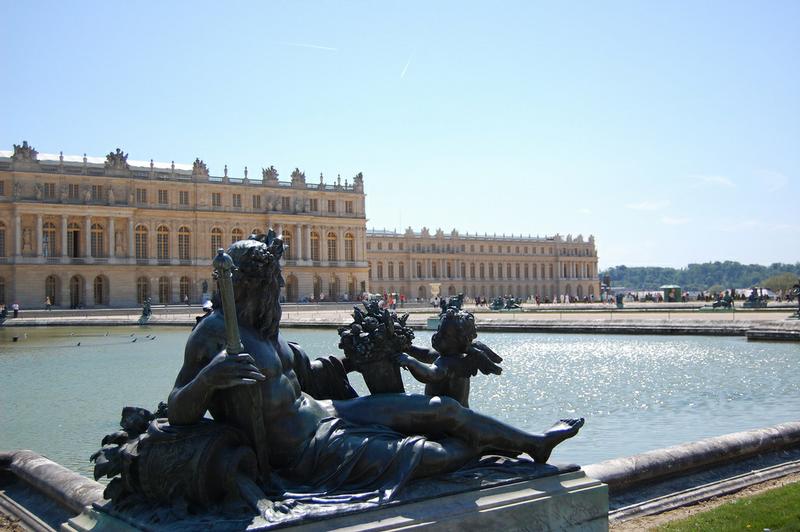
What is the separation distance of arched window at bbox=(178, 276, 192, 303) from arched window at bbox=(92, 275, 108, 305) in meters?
5.92

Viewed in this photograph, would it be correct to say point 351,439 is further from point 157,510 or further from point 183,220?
point 183,220

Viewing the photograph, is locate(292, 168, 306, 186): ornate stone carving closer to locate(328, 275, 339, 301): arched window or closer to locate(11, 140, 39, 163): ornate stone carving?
locate(328, 275, 339, 301): arched window

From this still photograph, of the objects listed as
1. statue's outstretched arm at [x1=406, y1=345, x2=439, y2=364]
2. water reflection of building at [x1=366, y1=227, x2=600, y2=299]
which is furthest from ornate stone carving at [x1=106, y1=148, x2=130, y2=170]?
statue's outstretched arm at [x1=406, y1=345, x2=439, y2=364]

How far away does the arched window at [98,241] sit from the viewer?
199 ft

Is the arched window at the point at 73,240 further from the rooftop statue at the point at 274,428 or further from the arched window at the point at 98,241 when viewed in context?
the rooftop statue at the point at 274,428

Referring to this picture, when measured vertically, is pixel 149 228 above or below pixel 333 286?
above

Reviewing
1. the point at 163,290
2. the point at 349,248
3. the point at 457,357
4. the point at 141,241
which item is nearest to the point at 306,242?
the point at 349,248

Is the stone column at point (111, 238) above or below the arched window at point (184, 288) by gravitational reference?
above

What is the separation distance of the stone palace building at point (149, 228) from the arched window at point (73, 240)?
0.26ft

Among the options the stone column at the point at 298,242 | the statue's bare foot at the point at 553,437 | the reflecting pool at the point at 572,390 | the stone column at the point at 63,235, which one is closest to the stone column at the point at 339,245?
the stone column at the point at 298,242

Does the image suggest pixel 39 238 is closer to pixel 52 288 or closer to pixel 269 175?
pixel 52 288

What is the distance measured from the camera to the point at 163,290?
6381cm

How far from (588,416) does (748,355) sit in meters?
8.79

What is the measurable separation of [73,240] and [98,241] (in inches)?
71.1
